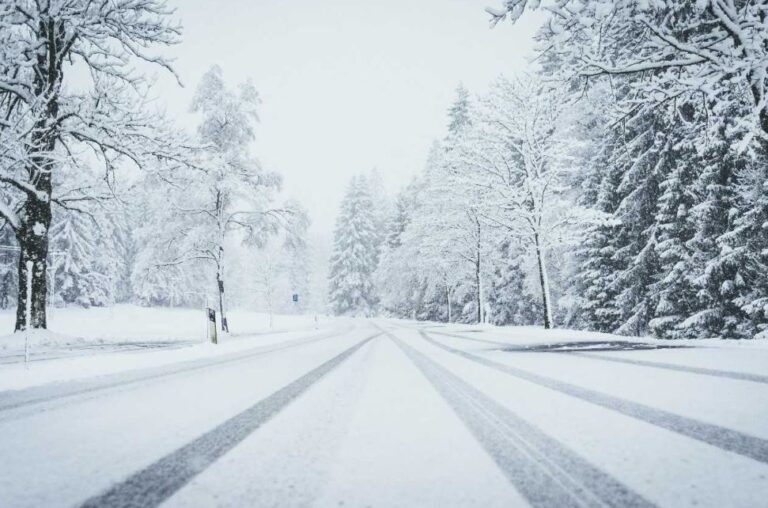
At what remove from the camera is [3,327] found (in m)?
26.3

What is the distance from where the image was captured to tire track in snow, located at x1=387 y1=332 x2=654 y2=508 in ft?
6.01

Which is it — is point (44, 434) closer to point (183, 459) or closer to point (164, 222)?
point (183, 459)

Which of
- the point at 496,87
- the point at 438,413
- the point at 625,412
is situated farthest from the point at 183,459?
the point at 496,87

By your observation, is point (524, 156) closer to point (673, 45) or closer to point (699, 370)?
point (673, 45)

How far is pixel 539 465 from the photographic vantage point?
89.5 inches

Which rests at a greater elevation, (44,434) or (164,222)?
(164,222)

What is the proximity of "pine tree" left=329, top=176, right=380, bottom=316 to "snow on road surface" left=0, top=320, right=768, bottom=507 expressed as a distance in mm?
57067

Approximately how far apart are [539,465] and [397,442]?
0.87 meters

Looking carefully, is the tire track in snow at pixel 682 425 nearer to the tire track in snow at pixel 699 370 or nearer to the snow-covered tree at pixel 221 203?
the tire track in snow at pixel 699 370

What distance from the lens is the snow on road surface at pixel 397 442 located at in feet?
6.29

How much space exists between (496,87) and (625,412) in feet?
67.6

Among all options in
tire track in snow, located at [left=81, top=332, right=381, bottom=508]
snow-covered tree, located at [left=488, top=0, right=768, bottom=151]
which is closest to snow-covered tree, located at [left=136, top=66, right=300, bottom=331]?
snow-covered tree, located at [left=488, top=0, right=768, bottom=151]

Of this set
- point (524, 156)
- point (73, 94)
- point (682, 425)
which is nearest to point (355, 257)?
point (524, 156)

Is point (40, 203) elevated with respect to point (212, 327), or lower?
elevated
